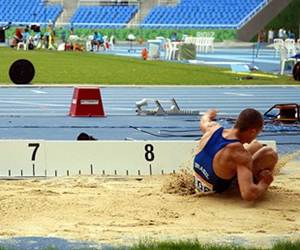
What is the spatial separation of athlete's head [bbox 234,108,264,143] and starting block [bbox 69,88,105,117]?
9.20m

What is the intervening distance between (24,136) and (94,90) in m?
4.04

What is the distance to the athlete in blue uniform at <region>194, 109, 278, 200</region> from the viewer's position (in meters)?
8.45

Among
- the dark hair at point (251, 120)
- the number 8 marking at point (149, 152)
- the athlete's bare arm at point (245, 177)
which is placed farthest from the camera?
the number 8 marking at point (149, 152)

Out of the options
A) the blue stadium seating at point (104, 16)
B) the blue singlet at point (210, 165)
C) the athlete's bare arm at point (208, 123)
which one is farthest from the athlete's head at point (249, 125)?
the blue stadium seating at point (104, 16)

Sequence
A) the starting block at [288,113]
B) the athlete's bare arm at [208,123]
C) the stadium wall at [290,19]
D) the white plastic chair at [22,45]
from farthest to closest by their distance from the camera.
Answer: the stadium wall at [290,19], the white plastic chair at [22,45], the starting block at [288,113], the athlete's bare arm at [208,123]

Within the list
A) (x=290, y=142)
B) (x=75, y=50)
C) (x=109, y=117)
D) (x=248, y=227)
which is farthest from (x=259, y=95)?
(x=75, y=50)

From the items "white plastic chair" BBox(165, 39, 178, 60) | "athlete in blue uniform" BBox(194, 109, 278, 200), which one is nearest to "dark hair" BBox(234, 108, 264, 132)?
"athlete in blue uniform" BBox(194, 109, 278, 200)

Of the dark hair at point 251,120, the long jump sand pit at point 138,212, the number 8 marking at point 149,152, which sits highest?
the dark hair at point 251,120

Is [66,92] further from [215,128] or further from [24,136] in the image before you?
[215,128]

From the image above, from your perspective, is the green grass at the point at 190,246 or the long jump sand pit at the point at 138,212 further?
the long jump sand pit at the point at 138,212

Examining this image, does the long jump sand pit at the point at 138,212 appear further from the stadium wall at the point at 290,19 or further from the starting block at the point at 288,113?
the stadium wall at the point at 290,19

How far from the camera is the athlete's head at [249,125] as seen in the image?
8.53 meters

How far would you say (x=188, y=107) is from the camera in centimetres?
2075

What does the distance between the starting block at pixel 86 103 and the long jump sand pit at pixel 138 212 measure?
7.83 m
